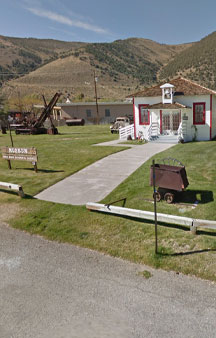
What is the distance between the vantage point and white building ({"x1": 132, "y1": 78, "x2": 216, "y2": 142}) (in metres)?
20.4

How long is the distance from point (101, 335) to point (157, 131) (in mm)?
19479

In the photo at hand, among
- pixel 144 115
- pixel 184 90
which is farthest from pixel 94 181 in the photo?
pixel 184 90

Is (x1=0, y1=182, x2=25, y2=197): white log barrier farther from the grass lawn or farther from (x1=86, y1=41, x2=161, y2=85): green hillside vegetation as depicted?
(x1=86, y1=41, x2=161, y2=85): green hillside vegetation

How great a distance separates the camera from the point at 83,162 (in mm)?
14516

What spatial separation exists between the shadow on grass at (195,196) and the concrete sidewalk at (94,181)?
2.66m

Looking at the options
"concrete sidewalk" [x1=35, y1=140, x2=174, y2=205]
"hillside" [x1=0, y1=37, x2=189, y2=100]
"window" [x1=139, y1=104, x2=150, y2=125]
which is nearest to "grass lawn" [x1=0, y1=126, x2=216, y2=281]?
"concrete sidewalk" [x1=35, y1=140, x2=174, y2=205]

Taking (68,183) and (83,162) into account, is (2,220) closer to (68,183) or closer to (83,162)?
(68,183)

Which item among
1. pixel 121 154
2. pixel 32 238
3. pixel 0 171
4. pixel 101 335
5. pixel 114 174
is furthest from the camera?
pixel 121 154

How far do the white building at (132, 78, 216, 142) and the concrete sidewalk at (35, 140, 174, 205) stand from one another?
23.0 feet

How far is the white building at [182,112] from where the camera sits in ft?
66.9

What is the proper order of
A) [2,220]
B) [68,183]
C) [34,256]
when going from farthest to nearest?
[68,183], [2,220], [34,256]

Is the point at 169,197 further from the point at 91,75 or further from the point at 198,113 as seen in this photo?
the point at 91,75

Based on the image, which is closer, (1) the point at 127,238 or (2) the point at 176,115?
(1) the point at 127,238

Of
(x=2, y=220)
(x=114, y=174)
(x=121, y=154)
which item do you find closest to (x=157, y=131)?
(x=121, y=154)
